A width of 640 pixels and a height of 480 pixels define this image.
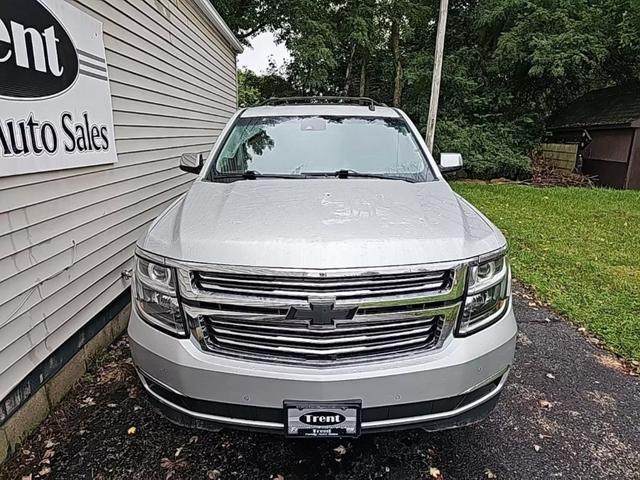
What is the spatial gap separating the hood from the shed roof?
1331 centimetres

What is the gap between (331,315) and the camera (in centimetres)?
171

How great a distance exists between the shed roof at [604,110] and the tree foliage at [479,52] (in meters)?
0.78

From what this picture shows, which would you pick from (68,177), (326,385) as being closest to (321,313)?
(326,385)

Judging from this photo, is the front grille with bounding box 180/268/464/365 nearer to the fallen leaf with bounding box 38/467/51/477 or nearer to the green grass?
the fallen leaf with bounding box 38/467/51/477

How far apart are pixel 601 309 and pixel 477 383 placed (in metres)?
2.89

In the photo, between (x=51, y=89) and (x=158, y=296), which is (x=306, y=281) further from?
(x=51, y=89)

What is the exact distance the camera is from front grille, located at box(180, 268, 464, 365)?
1714 mm

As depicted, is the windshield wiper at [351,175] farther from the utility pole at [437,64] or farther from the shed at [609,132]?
the shed at [609,132]

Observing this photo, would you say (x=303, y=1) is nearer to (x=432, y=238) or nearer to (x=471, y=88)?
(x=471, y=88)

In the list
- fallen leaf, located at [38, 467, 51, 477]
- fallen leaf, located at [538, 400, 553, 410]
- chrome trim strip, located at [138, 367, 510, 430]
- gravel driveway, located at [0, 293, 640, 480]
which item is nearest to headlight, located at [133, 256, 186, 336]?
chrome trim strip, located at [138, 367, 510, 430]

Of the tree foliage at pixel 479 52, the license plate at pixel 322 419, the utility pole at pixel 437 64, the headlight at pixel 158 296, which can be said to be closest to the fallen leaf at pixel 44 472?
the headlight at pixel 158 296

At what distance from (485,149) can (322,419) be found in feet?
46.4

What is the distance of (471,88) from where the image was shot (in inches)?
597

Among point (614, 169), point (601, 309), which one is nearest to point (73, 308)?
point (601, 309)
